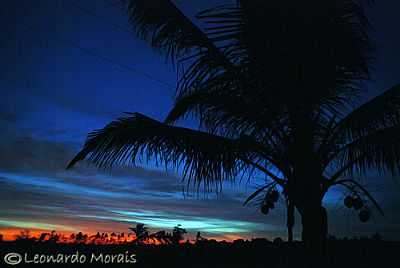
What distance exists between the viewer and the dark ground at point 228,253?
482cm

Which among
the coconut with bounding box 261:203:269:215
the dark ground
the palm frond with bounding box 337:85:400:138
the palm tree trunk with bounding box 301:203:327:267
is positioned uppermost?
the palm frond with bounding box 337:85:400:138

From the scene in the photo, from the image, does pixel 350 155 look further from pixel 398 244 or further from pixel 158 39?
pixel 398 244

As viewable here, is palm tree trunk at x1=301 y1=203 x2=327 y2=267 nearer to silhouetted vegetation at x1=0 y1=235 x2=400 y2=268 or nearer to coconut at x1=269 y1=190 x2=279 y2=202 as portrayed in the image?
silhouetted vegetation at x1=0 y1=235 x2=400 y2=268

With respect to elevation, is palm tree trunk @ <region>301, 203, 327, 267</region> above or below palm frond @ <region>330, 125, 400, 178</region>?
below

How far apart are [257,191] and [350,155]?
143cm

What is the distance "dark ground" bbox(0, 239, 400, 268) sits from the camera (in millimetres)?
4818

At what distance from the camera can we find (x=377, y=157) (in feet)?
16.9

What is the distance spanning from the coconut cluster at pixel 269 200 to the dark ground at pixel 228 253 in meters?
0.64

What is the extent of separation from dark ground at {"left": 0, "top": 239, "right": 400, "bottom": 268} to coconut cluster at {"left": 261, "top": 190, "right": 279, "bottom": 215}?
25.2 inches


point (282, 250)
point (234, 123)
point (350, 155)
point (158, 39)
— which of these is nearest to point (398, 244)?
point (282, 250)

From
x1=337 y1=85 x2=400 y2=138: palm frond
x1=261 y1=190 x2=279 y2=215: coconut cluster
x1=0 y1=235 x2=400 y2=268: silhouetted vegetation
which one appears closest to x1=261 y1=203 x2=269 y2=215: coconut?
x1=261 y1=190 x2=279 y2=215: coconut cluster

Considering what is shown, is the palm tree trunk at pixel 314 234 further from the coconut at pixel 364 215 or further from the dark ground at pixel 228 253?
the coconut at pixel 364 215

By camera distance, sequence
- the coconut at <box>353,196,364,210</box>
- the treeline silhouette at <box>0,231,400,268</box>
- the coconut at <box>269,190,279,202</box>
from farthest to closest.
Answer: the coconut at <box>269,190,279,202</box>, the coconut at <box>353,196,364,210</box>, the treeline silhouette at <box>0,231,400,268</box>

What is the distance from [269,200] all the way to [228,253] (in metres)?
1.04
